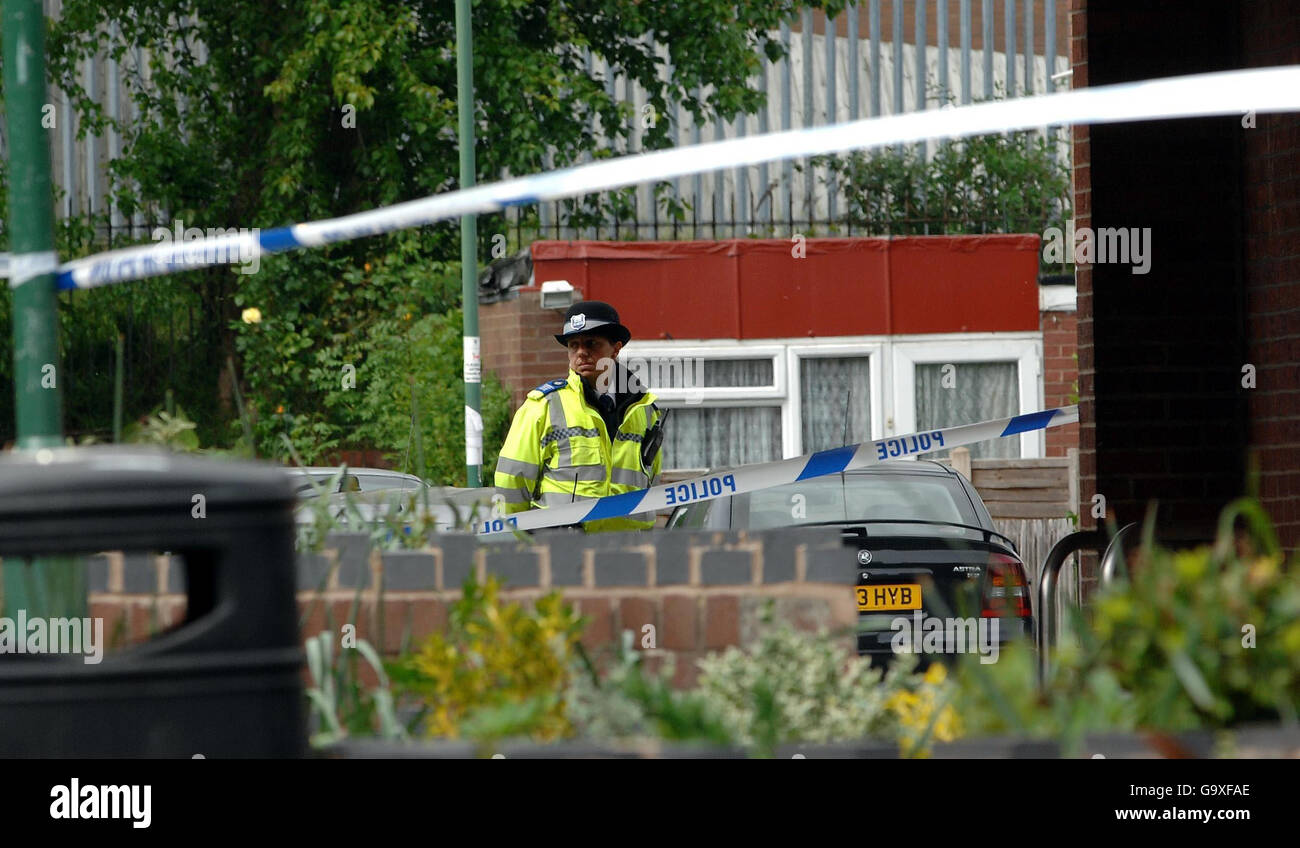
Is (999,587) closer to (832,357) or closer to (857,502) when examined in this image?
(857,502)

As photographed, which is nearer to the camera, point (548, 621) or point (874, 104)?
point (548, 621)

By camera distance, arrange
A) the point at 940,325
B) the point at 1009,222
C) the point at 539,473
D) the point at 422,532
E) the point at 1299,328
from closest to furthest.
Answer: the point at 422,532
the point at 1299,328
the point at 539,473
the point at 940,325
the point at 1009,222

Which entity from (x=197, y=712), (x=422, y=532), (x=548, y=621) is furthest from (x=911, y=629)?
(x=197, y=712)

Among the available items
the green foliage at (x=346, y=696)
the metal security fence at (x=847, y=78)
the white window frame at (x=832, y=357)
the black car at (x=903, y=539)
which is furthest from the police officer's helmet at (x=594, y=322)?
the metal security fence at (x=847, y=78)

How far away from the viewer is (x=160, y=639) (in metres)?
2.24

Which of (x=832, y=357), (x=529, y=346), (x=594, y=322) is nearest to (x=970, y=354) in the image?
(x=832, y=357)

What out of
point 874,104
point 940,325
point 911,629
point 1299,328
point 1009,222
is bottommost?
point 911,629

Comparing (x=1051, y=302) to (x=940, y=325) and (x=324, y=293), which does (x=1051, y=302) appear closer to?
(x=940, y=325)

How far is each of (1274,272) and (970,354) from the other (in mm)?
13087

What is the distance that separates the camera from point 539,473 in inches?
254

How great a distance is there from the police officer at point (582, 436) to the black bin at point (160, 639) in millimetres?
4086

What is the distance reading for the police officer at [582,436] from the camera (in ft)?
21.0

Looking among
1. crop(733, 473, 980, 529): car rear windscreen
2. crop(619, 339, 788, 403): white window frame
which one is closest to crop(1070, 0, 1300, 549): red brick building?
crop(733, 473, 980, 529): car rear windscreen
